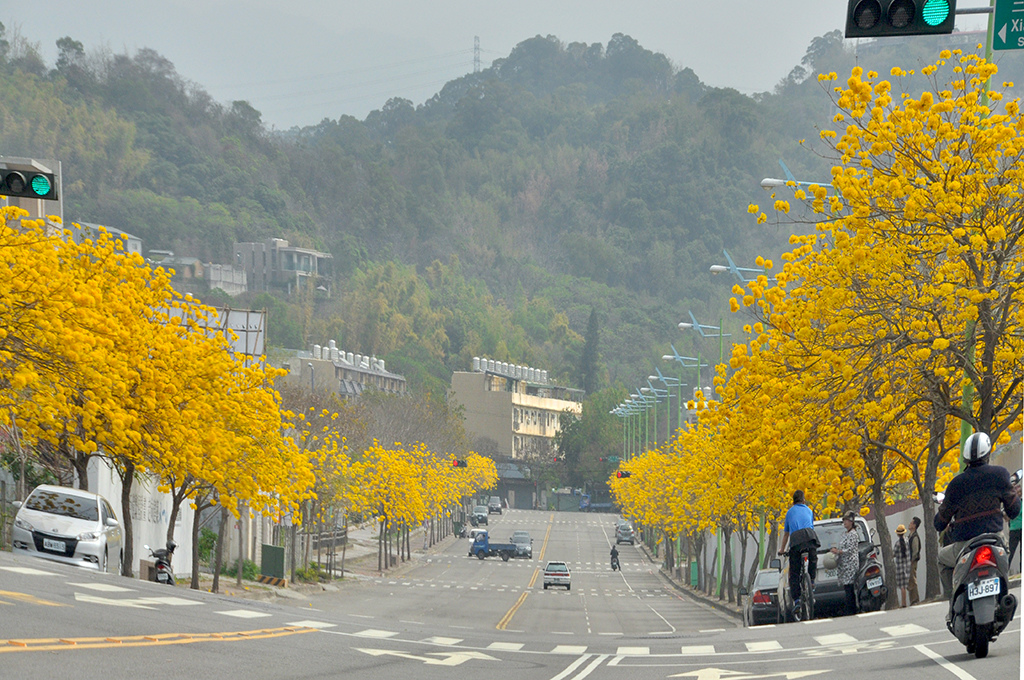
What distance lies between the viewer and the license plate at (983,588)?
9.97 m

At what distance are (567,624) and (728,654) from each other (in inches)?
960

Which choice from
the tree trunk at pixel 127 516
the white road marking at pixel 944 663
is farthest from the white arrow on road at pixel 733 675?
the tree trunk at pixel 127 516

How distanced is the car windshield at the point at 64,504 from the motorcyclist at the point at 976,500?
18.1 metres

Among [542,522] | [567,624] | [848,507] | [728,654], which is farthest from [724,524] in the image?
[542,522]

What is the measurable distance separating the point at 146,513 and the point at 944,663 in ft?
105

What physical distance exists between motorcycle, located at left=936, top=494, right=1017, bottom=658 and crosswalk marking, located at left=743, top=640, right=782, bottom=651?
358cm

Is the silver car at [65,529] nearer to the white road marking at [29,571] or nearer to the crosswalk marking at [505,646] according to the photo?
the white road marking at [29,571]

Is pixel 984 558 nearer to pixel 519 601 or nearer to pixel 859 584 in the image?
pixel 859 584

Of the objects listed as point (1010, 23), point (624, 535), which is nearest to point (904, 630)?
point (1010, 23)

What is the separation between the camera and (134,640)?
11.4 m

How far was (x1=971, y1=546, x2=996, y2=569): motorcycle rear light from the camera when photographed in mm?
10078

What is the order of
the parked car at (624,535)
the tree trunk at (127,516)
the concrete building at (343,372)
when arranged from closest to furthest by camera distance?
the tree trunk at (127,516), the parked car at (624,535), the concrete building at (343,372)

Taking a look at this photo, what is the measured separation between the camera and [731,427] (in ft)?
88.3

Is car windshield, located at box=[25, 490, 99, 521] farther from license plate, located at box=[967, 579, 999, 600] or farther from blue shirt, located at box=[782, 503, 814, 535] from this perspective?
license plate, located at box=[967, 579, 999, 600]
